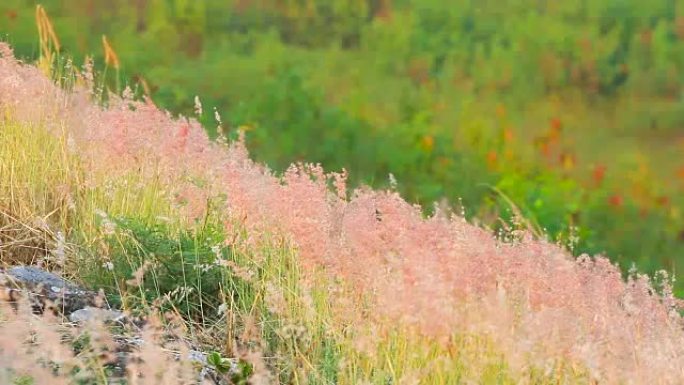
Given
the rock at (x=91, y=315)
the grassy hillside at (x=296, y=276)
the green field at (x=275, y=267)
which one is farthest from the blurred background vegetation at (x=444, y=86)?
the rock at (x=91, y=315)

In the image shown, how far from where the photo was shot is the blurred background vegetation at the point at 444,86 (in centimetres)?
1131

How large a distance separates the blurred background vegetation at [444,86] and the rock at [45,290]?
608 centimetres

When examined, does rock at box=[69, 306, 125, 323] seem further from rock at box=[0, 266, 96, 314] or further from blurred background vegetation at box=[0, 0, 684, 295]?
blurred background vegetation at box=[0, 0, 684, 295]

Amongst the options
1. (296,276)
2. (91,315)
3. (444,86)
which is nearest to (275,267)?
(296,276)

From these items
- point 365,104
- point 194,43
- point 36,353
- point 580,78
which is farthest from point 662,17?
point 36,353

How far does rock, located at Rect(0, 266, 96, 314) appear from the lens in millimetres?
3220

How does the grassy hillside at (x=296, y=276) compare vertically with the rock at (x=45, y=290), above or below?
above

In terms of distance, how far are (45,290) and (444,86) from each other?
37.1 ft

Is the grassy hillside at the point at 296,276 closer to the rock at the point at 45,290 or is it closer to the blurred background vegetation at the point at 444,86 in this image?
the rock at the point at 45,290

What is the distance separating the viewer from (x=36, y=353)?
260 cm

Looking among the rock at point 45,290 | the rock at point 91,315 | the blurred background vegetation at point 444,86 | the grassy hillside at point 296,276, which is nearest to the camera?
the grassy hillside at point 296,276

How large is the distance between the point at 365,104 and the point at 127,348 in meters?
10.8

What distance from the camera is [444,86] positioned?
14336 mm

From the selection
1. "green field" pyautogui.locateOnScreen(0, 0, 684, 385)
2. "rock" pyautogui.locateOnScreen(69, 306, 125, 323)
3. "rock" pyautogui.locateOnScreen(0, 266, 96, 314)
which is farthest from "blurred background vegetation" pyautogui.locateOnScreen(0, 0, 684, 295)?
"rock" pyautogui.locateOnScreen(69, 306, 125, 323)
